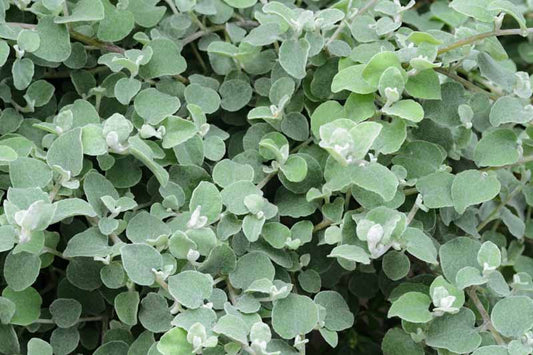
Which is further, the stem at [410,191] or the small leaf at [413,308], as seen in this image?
the stem at [410,191]

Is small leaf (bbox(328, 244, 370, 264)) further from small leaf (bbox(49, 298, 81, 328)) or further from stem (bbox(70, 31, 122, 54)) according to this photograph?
stem (bbox(70, 31, 122, 54))

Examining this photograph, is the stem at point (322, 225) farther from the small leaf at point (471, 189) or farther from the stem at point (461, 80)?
the stem at point (461, 80)

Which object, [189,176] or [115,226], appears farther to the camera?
[189,176]

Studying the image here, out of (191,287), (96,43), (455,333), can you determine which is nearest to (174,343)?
(191,287)

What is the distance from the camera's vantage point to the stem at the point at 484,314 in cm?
74

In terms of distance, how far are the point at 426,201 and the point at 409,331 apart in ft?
0.46

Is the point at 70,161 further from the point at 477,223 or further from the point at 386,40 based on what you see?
the point at 477,223

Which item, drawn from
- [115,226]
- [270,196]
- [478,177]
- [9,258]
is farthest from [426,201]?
[9,258]

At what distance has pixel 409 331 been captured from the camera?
0.79 m

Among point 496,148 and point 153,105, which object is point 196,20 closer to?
point 153,105

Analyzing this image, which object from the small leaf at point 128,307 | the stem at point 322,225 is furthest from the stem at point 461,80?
the small leaf at point 128,307

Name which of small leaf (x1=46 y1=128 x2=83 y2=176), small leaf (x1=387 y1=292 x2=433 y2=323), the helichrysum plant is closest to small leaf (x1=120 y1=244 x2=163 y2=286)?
the helichrysum plant

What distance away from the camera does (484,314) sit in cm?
78

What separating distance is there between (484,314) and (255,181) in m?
0.29
